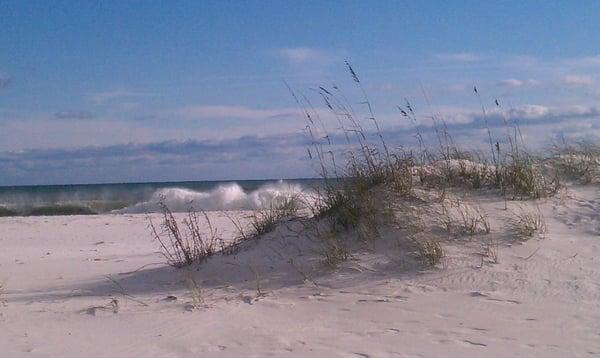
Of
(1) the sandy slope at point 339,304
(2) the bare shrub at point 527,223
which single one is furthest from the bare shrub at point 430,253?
(2) the bare shrub at point 527,223

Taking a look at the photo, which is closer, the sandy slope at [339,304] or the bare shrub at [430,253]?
the sandy slope at [339,304]

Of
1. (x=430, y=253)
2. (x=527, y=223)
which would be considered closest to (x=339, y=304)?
(x=430, y=253)

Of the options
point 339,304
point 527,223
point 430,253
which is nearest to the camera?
point 339,304

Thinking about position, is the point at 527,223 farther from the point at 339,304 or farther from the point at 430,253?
the point at 339,304

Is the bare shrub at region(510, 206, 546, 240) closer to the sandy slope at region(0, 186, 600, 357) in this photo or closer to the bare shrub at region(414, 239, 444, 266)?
the sandy slope at region(0, 186, 600, 357)

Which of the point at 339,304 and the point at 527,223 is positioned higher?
the point at 527,223

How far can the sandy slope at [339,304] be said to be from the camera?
15.1 feet

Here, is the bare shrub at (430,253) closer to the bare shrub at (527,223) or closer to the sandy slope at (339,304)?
the sandy slope at (339,304)

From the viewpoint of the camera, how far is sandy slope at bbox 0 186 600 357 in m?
4.61

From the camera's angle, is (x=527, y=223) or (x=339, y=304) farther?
(x=527, y=223)

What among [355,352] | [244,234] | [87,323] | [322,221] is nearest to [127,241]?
[244,234]

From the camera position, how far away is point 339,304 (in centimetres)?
554


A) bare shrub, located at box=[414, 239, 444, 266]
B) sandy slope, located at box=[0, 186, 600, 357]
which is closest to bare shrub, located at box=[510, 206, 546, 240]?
sandy slope, located at box=[0, 186, 600, 357]

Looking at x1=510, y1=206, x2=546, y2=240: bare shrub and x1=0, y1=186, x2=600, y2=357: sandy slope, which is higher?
x1=510, y1=206, x2=546, y2=240: bare shrub
